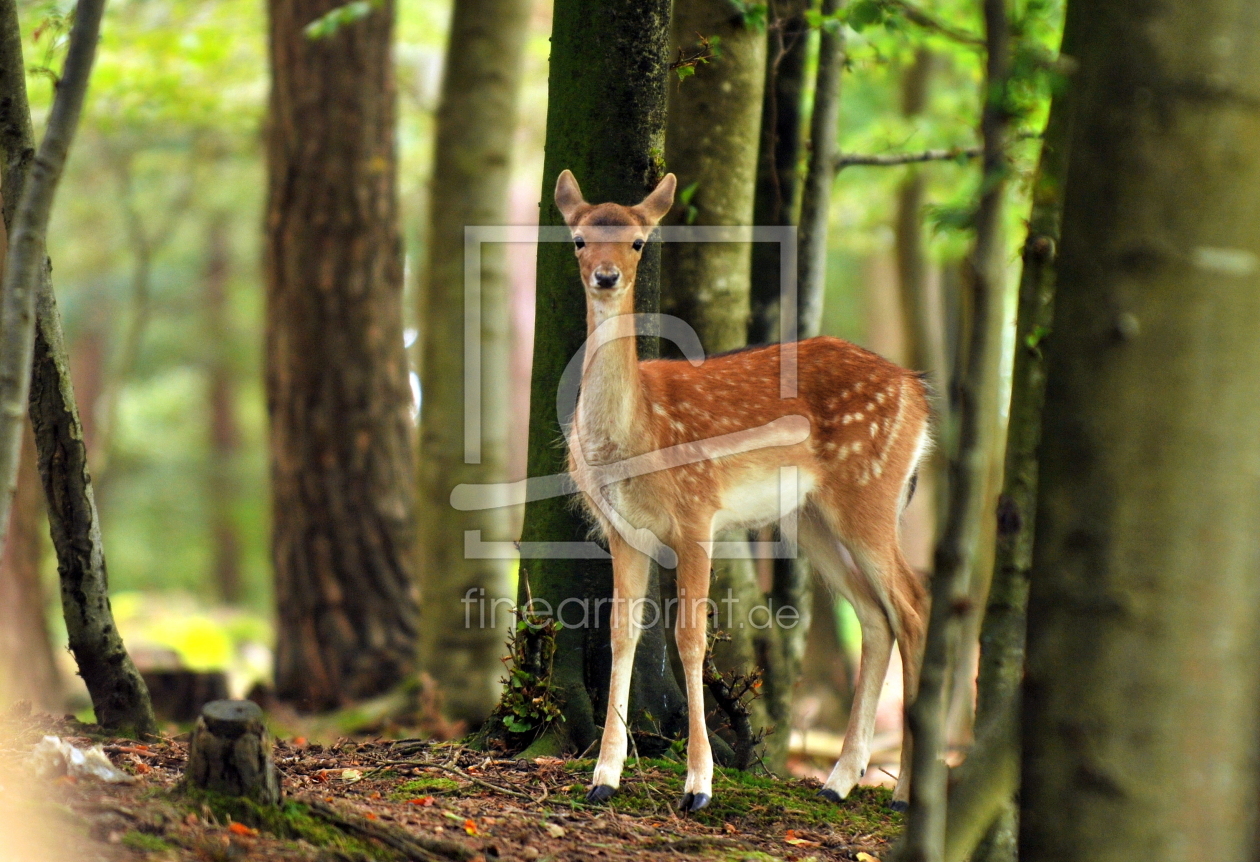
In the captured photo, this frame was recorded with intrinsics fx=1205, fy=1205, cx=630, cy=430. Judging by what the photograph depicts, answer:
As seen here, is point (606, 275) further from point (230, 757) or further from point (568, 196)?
point (230, 757)

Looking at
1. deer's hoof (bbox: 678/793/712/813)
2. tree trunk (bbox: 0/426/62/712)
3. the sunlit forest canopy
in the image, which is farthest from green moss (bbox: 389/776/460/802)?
tree trunk (bbox: 0/426/62/712)

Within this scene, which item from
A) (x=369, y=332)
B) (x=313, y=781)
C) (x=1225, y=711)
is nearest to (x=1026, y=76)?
(x=1225, y=711)

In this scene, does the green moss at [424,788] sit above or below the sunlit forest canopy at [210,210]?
below

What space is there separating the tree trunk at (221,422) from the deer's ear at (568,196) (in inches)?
700

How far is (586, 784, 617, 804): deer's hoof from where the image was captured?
4.48 m

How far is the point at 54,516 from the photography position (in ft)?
14.8

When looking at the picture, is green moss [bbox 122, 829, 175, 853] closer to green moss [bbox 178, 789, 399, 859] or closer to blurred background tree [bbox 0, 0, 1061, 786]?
green moss [bbox 178, 789, 399, 859]

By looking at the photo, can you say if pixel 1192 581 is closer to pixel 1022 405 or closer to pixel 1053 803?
pixel 1053 803

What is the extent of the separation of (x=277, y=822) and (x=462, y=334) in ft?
20.9

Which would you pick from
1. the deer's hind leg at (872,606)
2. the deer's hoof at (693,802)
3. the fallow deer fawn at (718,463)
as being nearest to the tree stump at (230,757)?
the fallow deer fawn at (718,463)

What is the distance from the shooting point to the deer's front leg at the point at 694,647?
4508 millimetres

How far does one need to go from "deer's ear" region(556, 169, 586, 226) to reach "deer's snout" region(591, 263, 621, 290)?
1.02 ft

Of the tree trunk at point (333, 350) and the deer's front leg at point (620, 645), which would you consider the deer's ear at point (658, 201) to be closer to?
the deer's front leg at point (620, 645)

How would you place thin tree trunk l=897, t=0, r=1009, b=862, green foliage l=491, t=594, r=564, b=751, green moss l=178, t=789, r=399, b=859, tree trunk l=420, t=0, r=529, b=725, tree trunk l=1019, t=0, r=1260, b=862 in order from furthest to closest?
tree trunk l=420, t=0, r=529, b=725, green foliage l=491, t=594, r=564, b=751, green moss l=178, t=789, r=399, b=859, thin tree trunk l=897, t=0, r=1009, b=862, tree trunk l=1019, t=0, r=1260, b=862
